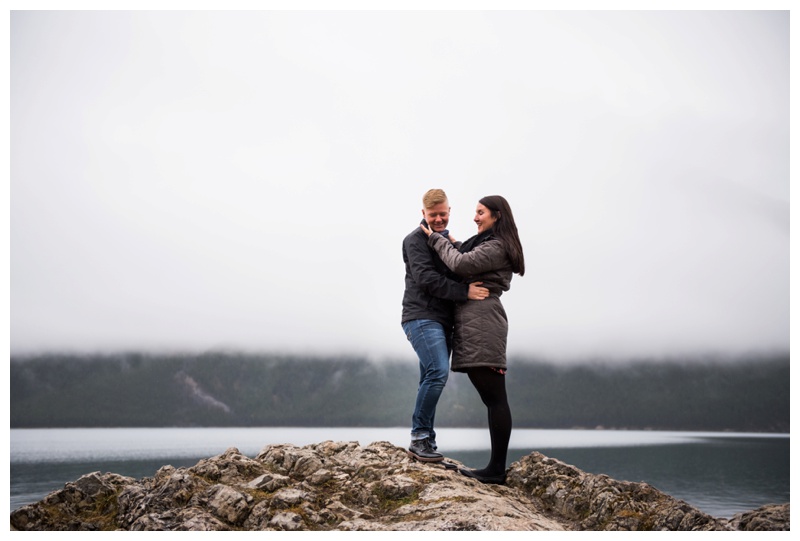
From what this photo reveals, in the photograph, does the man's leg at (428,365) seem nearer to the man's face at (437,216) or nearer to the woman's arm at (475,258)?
the woman's arm at (475,258)

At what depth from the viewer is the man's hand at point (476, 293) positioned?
7763 millimetres

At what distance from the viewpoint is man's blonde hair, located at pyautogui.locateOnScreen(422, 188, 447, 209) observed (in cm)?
812

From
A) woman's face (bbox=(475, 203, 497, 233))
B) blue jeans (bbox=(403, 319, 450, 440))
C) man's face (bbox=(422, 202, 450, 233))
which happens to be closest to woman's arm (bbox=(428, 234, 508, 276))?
woman's face (bbox=(475, 203, 497, 233))

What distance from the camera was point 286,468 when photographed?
8.01 m

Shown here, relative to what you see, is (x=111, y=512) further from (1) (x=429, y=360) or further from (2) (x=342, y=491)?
(1) (x=429, y=360)

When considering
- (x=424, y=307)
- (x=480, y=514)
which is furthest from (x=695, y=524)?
(x=424, y=307)

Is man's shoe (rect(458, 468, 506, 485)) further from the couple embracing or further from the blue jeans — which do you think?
the blue jeans

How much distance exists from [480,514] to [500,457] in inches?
61.5

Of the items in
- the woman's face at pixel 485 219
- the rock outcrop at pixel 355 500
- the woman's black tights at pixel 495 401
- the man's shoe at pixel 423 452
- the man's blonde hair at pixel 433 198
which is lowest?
the rock outcrop at pixel 355 500

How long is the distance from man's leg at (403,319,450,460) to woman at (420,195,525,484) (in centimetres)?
17

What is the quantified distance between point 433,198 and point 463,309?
1.40 metres

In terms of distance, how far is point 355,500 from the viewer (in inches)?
285

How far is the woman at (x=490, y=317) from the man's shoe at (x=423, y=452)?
363 millimetres

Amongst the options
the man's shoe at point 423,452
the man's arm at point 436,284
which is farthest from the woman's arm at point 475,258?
the man's shoe at point 423,452
